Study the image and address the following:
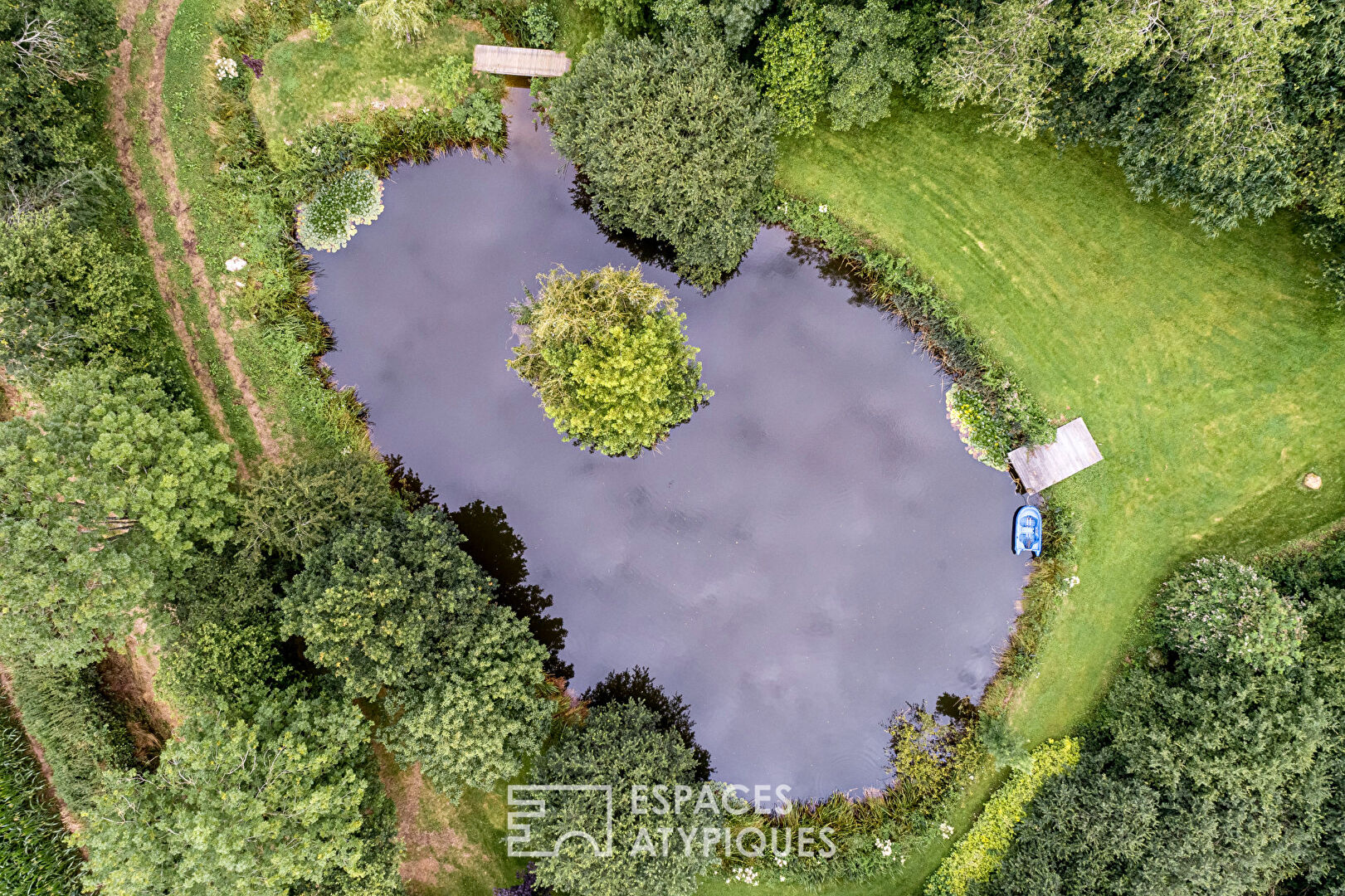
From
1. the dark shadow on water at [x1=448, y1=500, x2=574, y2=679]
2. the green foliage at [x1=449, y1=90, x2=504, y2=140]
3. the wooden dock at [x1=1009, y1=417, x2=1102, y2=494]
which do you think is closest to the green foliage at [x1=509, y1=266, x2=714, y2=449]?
the dark shadow on water at [x1=448, y1=500, x2=574, y2=679]

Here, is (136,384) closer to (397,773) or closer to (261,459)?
(261,459)

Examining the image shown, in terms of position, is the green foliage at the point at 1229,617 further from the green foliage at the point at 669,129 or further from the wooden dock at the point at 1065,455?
the green foliage at the point at 669,129

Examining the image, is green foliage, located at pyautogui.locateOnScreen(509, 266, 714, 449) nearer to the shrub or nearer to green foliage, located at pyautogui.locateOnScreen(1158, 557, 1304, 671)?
the shrub

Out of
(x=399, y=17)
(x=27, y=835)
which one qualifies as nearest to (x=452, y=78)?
(x=399, y=17)

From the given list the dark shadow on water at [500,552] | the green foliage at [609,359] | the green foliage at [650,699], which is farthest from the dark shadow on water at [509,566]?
the green foliage at [609,359]

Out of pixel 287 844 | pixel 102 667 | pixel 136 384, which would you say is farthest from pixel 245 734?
pixel 136 384

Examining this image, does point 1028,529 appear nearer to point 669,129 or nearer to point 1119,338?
point 1119,338

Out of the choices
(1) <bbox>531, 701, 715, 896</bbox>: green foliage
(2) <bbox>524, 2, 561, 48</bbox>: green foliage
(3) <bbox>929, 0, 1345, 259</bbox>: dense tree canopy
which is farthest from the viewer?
(2) <bbox>524, 2, 561, 48</bbox>: green foliage
